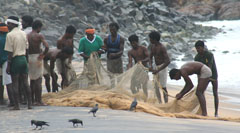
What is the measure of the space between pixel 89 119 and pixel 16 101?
1598 mm

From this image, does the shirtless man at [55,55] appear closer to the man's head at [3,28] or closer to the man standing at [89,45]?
the man standing at [89,45]

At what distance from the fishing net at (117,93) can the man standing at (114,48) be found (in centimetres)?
28

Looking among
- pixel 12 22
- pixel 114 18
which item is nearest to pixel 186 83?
pixel 12 22

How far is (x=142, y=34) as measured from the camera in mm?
29547

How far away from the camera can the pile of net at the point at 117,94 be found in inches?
302

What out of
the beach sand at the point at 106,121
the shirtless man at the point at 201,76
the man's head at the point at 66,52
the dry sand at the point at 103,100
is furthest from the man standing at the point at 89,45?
the shirtless man at the point at 201,76

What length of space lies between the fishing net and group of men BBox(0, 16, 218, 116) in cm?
12

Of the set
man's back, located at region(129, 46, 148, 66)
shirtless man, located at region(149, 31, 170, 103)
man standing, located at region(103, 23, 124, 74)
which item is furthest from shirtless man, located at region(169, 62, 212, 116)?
man standing, located at region(103, 23, 124, 74)

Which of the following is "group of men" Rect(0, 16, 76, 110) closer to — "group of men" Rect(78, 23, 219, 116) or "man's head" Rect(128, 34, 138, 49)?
"group of men" Rect(78, 23, 219, 116)

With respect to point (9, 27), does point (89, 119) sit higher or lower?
lower

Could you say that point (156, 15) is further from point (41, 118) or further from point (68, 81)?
point (41, 118)

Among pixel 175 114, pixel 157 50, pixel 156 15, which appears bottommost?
pixel 175 114

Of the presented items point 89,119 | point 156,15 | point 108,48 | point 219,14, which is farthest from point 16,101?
point 219,14

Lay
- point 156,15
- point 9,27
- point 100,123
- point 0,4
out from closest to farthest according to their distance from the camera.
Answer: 1. point 100,123
2. point 9,27
3. point 0,4
4. point 156,15
